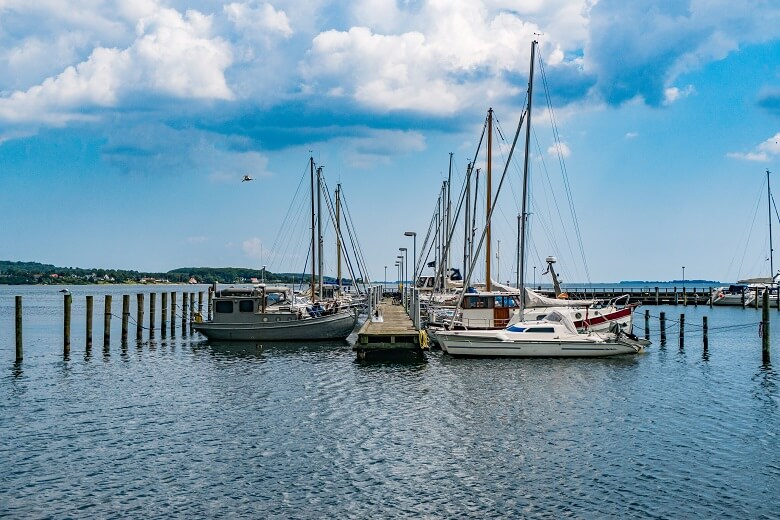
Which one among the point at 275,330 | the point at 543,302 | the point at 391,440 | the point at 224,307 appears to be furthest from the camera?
the point at 224,307

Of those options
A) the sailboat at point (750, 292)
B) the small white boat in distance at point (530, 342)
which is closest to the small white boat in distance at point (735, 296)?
the sailboat at point (750, 292)

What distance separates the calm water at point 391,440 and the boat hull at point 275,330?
10470 mm

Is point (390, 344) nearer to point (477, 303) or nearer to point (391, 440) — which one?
point (477, 303)

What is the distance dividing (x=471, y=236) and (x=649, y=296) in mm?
56711

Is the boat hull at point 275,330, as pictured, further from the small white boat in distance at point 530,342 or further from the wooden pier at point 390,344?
the small white boat in distance at point 530,342

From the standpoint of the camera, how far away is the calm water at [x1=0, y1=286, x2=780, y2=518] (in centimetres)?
1636

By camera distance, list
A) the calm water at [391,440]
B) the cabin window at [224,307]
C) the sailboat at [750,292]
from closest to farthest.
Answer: the calm water at [391,440] → the cabin window at [224,307] → the sailboat at [750,292]

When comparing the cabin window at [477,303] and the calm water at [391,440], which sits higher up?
the cabin window at [477,303]

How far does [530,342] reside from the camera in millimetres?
38906

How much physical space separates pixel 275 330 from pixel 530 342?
17550 mm

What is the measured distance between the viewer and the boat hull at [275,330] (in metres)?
48.7

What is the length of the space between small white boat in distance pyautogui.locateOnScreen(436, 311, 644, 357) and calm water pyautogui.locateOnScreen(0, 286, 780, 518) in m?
1.08

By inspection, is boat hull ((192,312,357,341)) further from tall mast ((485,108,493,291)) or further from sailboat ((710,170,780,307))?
sailboat ((710,170,780,307))

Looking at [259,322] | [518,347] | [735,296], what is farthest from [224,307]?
[735,296]
